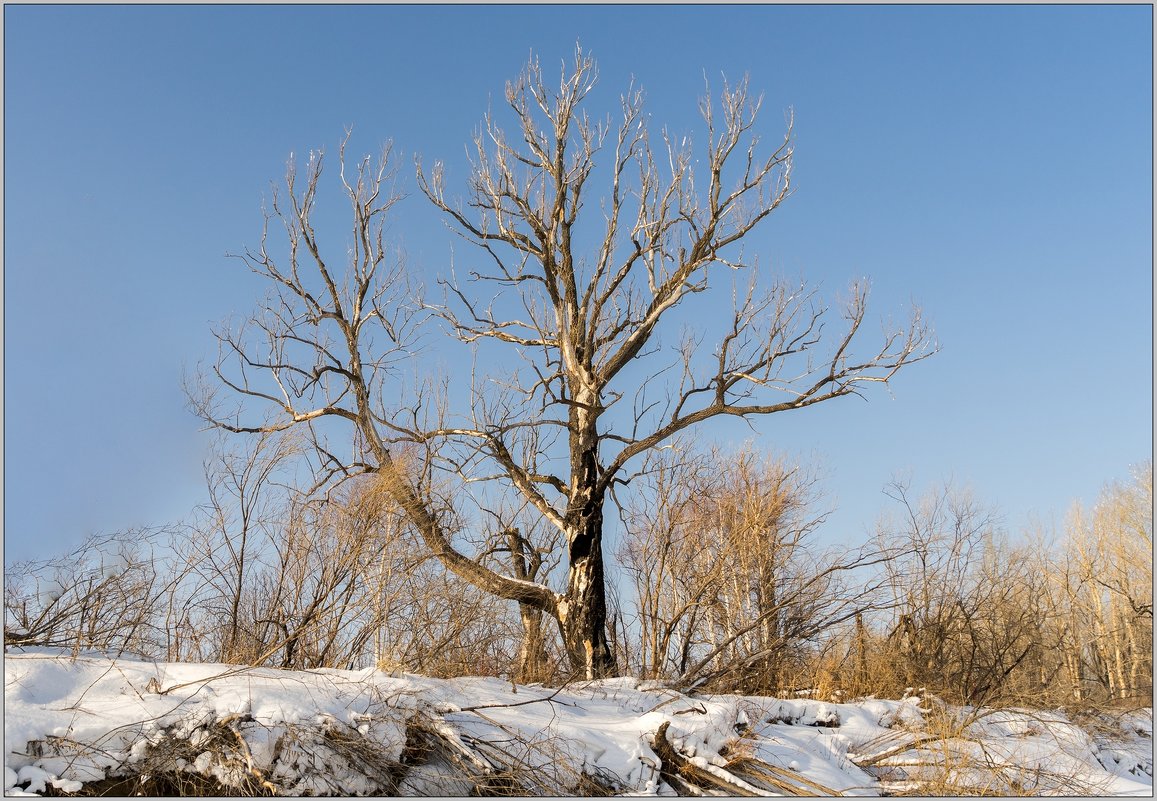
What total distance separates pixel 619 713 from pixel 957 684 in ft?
20.3

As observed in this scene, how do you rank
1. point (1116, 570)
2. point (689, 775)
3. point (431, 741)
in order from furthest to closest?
point (1116, 570) < point (689, 775) < point (431, 741)

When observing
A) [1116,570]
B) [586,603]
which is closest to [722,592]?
[586,603]

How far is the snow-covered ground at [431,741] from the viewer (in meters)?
4.64

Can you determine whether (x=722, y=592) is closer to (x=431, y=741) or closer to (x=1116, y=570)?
(x=431, y=741)

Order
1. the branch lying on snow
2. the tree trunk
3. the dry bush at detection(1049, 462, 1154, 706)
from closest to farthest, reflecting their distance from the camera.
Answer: the branch lying on snow, the tree trunk, the dry bush at detection(1049, 462, 1154, 706)

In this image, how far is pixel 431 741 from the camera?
5.33m

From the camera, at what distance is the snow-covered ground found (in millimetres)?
4641

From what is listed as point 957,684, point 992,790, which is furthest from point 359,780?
point 957,684

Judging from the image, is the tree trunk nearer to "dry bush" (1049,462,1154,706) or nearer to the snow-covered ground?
the snow-covered ground

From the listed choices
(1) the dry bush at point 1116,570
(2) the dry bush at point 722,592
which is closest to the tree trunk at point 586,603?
(2) the dry bush at point 722,592

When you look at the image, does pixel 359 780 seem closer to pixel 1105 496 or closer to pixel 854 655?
pixel 854 655

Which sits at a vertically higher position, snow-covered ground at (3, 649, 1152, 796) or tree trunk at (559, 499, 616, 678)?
tree trunk at (559, 499, 616, 678)

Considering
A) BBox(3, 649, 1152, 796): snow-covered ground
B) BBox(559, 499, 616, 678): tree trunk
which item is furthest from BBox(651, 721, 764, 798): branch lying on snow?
BBox(559, 499, 616, 678): tree trunk

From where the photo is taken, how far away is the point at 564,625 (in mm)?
11344
